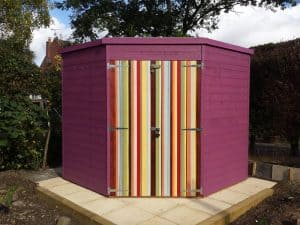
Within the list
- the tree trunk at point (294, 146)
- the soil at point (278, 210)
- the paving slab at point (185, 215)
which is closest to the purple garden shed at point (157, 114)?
the paving slab at point (185, 215)

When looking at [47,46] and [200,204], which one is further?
[47,46]

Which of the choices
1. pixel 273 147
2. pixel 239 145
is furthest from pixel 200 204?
pixel 273 147

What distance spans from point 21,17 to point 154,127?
1004cm

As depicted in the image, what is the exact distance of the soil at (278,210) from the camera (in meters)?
4.44

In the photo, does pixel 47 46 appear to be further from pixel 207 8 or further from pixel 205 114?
pixel 205 114

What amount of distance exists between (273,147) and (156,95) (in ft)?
15.7

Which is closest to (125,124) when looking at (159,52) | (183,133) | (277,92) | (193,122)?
(183,133)

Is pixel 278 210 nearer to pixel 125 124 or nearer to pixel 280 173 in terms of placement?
pixel 280 173

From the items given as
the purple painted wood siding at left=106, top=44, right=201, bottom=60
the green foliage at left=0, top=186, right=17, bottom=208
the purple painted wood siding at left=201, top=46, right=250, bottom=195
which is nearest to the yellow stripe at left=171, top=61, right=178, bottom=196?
the purple painted wood siding at left=106, top=44, right=201, bottom=60

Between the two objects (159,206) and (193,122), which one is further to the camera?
(193,122)

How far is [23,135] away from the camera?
270 inches

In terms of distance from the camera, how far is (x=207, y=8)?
16.1 m

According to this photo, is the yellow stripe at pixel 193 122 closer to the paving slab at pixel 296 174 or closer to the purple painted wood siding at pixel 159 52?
the purple painted wood siding at pixel 159 52

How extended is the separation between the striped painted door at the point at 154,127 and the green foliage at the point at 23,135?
8.10 feet
